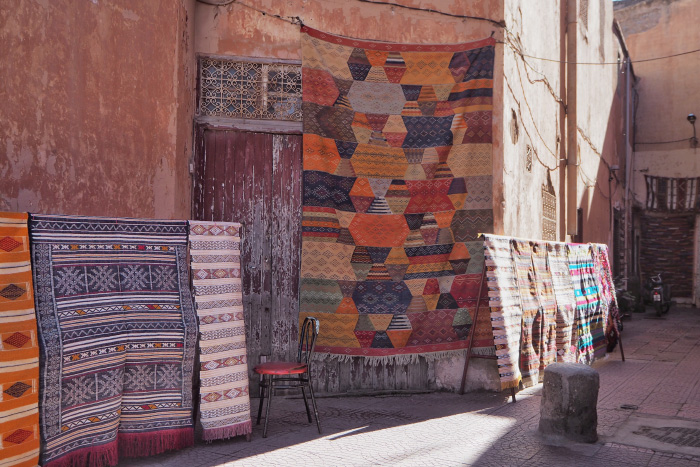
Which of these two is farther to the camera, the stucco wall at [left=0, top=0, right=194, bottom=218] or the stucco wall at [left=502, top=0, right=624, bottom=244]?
the stucco wall at [left=502, top=0, right=624, bottom=244]

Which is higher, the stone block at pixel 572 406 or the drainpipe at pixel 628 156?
the drainpipe at pixel 628 156

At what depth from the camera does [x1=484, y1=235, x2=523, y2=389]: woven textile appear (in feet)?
18.4

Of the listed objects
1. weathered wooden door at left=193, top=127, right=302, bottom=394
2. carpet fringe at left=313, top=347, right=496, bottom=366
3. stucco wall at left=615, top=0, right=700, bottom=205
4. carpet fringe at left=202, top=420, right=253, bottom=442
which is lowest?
carpet fringe at left=202, top=420, right=253, bottom=442

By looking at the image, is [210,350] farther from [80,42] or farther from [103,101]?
[80,42]

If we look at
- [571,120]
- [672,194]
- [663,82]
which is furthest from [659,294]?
[663,82]

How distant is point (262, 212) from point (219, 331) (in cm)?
197

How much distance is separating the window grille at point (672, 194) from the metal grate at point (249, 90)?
49.6 feet

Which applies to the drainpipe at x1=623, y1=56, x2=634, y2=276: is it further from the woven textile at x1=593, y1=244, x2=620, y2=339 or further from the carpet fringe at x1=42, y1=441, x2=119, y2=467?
the carpet fringe at x1=42, y1=441, x2=119, y2=467

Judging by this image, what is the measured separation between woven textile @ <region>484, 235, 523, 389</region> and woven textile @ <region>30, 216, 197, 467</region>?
2.81 metres

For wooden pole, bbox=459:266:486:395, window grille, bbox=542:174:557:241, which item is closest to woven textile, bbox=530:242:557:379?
wooden pole, bbox=459:266:486:395

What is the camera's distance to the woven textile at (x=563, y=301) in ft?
22.9

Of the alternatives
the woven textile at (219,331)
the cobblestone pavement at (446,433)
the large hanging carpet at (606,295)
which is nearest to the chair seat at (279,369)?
the woven textile at (219,331)

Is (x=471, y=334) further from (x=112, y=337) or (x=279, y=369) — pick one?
(x=112, y=337)

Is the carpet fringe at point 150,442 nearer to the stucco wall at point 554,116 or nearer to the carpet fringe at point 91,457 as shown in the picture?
the carpet fringe at point 91,457
